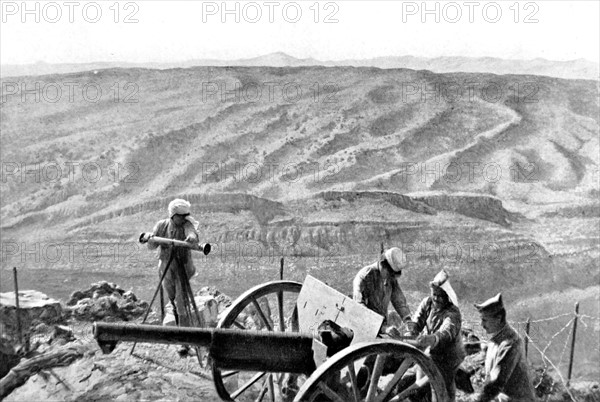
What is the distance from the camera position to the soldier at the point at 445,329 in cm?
814

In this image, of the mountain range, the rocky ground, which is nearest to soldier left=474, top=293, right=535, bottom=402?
the rocky ground

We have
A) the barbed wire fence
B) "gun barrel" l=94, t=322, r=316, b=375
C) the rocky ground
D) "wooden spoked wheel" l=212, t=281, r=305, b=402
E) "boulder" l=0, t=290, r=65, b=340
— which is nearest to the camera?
"gun barrel" l=94, t=322, r=316, b=375

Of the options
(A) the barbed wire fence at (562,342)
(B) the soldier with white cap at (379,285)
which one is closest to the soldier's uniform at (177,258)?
(B) the soldier with white cap at (379,285)

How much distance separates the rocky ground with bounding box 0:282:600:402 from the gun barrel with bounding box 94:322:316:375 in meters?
1.88

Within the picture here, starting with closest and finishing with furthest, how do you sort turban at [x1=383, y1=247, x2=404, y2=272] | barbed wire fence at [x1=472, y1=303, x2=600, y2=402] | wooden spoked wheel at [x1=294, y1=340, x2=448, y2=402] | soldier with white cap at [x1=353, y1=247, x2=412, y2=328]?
wooden spoked wheel at [x1=294, y1=340, x2=448, y2=402]
turban at [x1=383, y1=247, x2=404, y2=272]
soldier with white cap at [x1=353, y1=247, x2=412, y2=328]
barbed wire fence at [x1=472, y1=303, x2=600, y2=402]

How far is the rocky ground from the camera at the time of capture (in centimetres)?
960

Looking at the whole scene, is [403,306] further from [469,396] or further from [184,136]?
[184,136]

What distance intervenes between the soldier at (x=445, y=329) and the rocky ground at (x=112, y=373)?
1.62m

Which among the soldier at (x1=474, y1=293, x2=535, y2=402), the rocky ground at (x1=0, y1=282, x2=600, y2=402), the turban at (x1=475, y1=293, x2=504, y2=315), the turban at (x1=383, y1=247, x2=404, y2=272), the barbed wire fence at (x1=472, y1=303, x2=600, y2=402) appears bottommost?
the barbed wire fence at (x1=472, y1=303, x2=600, y2=402)

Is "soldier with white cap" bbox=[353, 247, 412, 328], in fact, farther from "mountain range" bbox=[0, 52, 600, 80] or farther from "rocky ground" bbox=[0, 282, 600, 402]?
"mountain range" bbox=[0, 52, 600, 80]

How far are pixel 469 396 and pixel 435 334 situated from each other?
2.03 metres

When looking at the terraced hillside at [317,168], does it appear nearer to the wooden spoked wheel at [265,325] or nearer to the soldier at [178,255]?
the soldier at [178,255]

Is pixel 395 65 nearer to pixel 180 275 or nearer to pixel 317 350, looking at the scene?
pixel 180 275

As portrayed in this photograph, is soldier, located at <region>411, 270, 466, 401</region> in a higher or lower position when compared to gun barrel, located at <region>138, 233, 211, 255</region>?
lower
